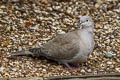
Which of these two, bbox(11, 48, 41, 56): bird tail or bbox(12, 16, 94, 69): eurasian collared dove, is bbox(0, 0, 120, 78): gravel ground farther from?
bbox(12, 16, 94, 69): eurasian collared dove

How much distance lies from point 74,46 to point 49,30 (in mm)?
1322

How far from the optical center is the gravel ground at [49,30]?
17.9ft

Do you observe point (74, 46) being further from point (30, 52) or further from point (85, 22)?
point (30, 52)

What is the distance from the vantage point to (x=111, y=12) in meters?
7.32

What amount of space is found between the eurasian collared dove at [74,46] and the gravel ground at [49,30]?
169 millimetres

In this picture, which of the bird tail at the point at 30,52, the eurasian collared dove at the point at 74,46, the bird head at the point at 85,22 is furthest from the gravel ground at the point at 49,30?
the bird head at the point at 85,22

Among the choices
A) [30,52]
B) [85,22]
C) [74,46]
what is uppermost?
[85,22]

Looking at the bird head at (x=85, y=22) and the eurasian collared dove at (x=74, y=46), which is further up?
the bird head at (x=85, y=22)

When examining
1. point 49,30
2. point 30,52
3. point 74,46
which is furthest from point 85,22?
point 49,30

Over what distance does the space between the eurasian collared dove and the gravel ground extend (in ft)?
0.55

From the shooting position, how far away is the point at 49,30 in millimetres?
6520

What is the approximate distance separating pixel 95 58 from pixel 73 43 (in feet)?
2.25

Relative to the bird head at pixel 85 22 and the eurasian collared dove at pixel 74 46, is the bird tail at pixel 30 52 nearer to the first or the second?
the eurasian collared dove at pixel 74 46

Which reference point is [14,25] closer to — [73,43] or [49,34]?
[49,34]
